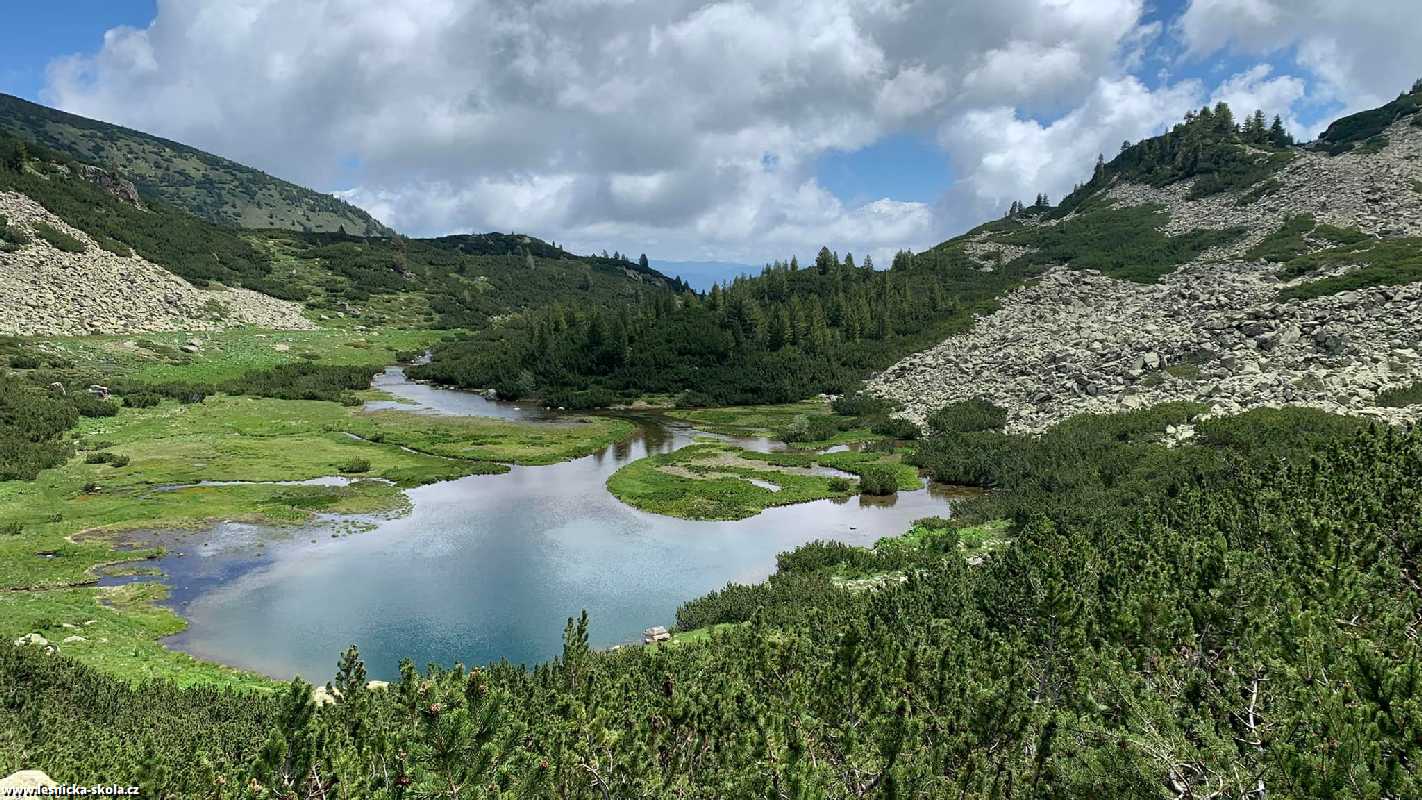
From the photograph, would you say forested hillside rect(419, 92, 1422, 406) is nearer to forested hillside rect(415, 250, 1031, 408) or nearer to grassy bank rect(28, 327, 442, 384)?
forested hillside rect(415, 250, 1031, 408)

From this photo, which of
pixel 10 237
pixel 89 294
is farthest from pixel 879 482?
pixel 10 237

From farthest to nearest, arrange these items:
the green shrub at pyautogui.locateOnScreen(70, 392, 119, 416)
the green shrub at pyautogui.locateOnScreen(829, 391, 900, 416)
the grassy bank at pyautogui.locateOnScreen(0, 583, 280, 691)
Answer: the green shrub at pyautogui.locateOnScreen(829, 391, 900, 416) < the green shrub at pyautogui.locateOnScreen(70, 392, 119, 416) < the grassy bank at pyautogui.locateOnScreen(0, 583, 280, 691)

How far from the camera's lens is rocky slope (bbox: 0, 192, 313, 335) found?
87688 millimetres

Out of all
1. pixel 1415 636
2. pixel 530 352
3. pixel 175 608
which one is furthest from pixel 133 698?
pixel 530 352

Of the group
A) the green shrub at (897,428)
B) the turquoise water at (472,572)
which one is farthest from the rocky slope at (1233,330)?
the turquoise water at (472,572)

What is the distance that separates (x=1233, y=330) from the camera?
5747 centimetres

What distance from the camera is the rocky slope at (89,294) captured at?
8769cm

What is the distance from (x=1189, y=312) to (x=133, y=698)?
74.4m

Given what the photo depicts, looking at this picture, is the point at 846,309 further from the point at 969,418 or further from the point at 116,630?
the point at 116,630

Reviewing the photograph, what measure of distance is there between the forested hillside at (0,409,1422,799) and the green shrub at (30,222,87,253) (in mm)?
111605

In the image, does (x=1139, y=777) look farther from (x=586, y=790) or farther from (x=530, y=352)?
(x=530, y=352)

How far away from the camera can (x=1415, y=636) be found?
13.0 m

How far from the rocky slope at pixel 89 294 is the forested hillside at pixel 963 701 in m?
91.6

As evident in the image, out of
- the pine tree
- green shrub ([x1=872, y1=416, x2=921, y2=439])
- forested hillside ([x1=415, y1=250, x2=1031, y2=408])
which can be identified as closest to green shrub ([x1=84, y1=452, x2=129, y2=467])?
forested hillside ([x1=415, y1=250, x2=1031, y2=408])
